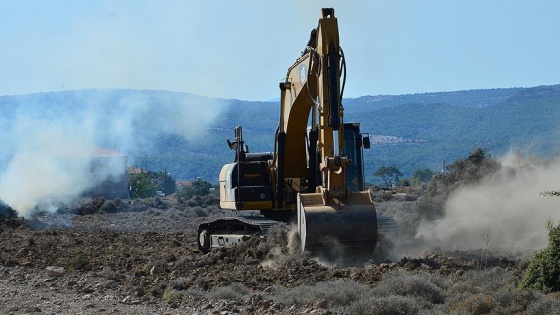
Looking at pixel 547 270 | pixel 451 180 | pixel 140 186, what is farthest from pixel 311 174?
pixel 140 186

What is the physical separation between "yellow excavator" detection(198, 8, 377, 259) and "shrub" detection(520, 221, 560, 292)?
18.0 ft

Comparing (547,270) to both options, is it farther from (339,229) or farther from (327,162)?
(327,162)

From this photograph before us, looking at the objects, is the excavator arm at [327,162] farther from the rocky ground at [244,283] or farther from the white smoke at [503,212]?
the white smoke at [503,212]

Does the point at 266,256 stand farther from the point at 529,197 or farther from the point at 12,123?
the point at 12,123

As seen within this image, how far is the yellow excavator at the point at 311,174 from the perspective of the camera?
20.8 meters

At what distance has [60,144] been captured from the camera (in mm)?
67000

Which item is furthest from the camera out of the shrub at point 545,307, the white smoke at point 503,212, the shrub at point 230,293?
the white smoke at point 503,212

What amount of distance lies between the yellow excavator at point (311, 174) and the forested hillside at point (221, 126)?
36.7 metres

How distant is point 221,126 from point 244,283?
140066mm

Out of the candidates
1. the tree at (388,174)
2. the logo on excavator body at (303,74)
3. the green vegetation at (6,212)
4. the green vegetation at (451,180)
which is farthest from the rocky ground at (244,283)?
the tree at (388,174)

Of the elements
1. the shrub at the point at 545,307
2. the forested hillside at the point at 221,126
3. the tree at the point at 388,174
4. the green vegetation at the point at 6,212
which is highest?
the forested hillside at the point at 221,126

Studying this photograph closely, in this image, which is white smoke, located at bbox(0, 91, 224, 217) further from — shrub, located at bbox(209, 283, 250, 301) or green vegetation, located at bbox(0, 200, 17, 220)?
shrub, located at bbox(209, 283, 250, 301)

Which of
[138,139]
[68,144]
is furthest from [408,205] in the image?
[138,139]

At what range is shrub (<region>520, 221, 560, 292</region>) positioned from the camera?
1516cm
